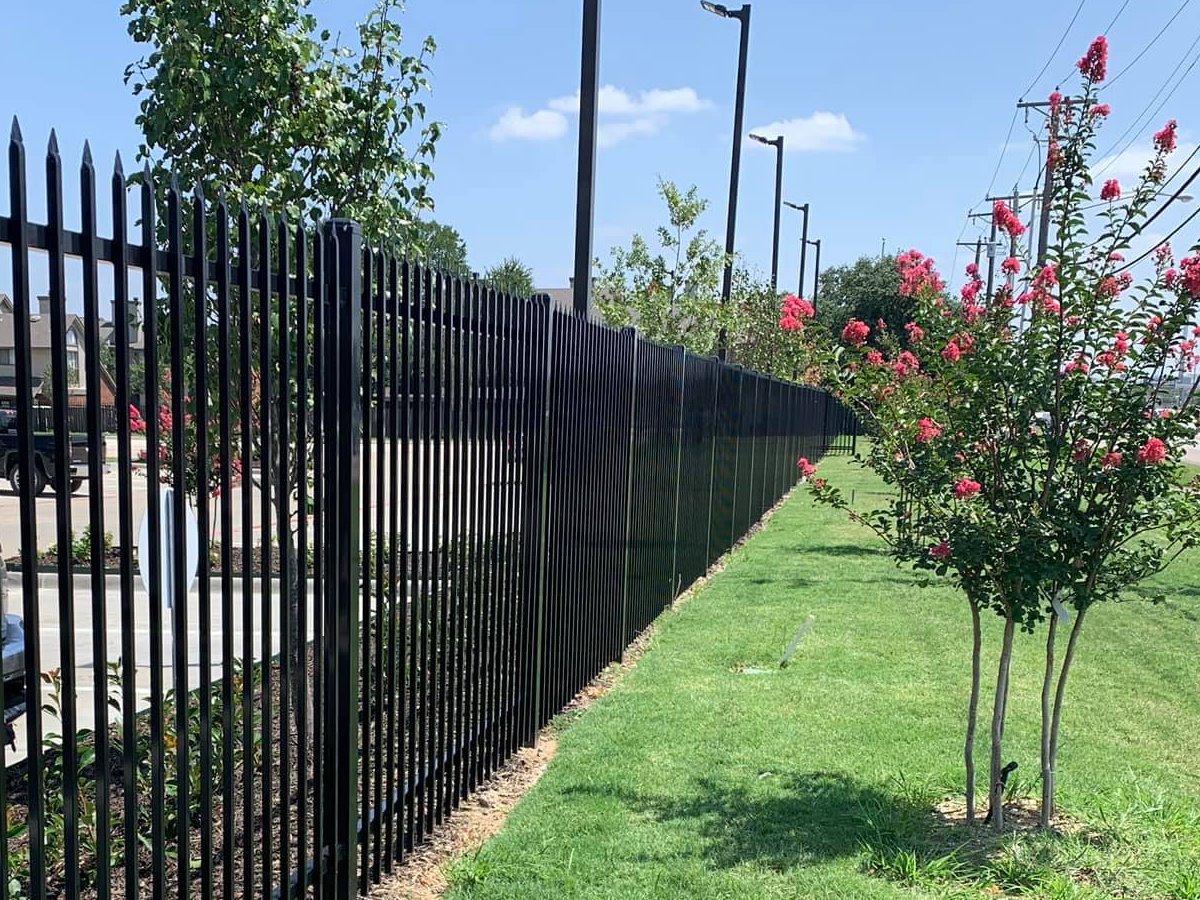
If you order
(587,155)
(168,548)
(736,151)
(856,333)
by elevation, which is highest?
(736,151)

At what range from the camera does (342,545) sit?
3.31 metres

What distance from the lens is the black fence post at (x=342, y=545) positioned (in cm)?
319

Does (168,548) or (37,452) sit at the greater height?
(37,452)

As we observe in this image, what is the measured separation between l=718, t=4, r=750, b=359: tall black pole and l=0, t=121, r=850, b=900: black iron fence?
426 inches

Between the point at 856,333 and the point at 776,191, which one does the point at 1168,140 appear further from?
the point at 776,191

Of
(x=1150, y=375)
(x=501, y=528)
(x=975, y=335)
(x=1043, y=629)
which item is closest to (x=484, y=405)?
(x=501, y=528)

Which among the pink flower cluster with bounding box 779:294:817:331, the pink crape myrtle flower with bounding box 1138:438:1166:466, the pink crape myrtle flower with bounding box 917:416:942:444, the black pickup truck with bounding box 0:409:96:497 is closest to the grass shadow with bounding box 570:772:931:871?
the pink crape myrtle flower with bounding box 917:416:942:444

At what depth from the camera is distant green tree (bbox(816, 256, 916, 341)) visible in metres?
54.8

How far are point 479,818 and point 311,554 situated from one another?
138 centimetres

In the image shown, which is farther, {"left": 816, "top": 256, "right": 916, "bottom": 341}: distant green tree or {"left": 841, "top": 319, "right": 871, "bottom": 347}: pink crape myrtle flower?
{"left": 816, "top": 256, "right": 916, "bottom": 341}: distant green tree

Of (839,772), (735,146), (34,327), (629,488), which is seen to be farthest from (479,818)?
(735,146)

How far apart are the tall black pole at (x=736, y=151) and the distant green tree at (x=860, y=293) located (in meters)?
36.1

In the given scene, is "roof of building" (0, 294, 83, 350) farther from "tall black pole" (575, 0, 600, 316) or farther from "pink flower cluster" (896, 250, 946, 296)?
"tall black pole" (575, 0, 600, 316)

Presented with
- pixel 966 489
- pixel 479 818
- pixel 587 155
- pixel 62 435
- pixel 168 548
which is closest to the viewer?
pixel 62 435
